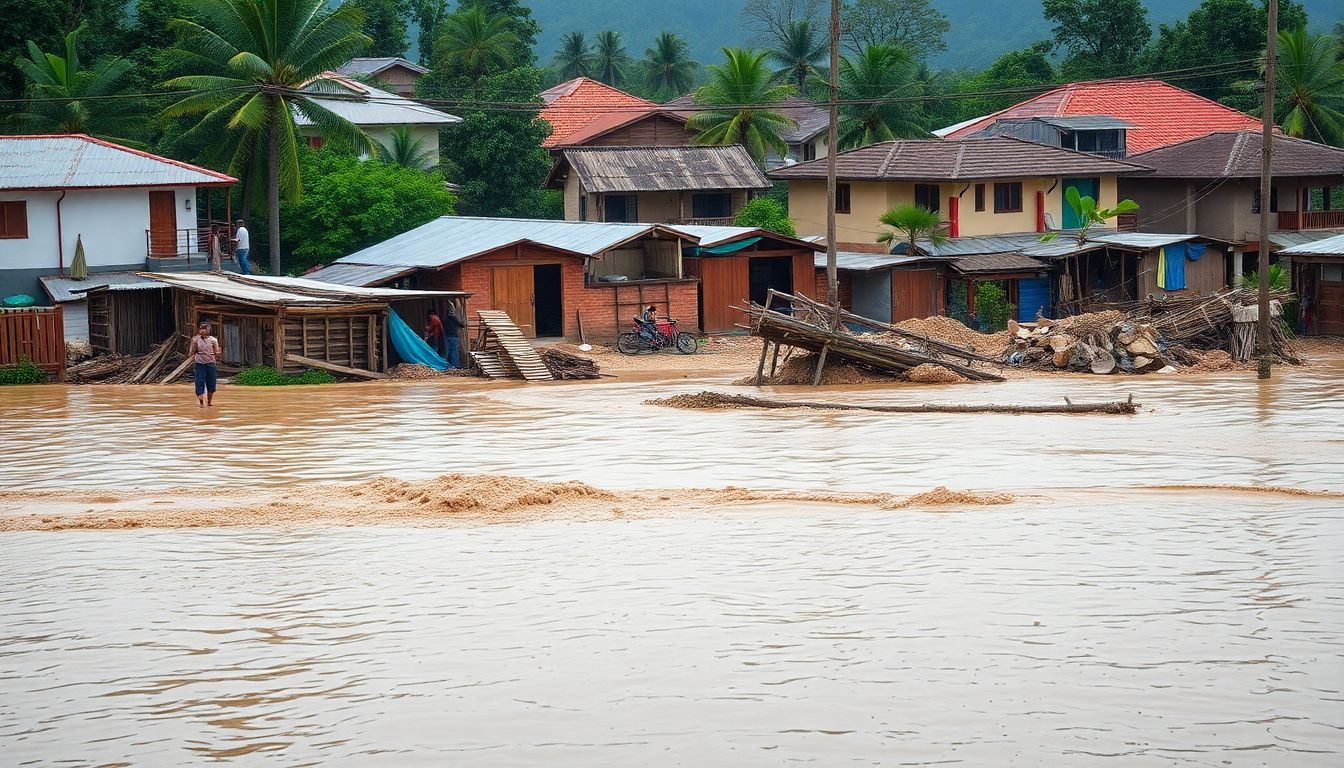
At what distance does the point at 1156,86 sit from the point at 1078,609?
52448mm

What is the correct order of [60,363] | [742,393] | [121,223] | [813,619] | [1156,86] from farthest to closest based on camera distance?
[1156,86]
[121,223]
[60,363]
[742,393]
[813,619]

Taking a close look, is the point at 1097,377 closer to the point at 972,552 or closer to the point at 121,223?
the point at 972,552

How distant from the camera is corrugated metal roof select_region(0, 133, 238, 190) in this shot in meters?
34.1

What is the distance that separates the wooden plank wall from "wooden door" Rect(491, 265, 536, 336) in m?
9.97

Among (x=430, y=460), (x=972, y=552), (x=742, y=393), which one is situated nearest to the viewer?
(x=972, y=552)

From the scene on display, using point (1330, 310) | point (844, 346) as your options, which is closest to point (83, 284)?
point (844, 346)

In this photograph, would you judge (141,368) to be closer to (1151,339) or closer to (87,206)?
(87,206)

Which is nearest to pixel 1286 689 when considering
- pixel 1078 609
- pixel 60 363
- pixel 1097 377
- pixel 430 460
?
pixel 1078 609

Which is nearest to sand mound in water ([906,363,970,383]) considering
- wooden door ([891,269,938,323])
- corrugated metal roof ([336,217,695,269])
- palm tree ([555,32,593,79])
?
corrugated metal roof ([336,217,695,269])

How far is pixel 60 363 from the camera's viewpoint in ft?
97.2

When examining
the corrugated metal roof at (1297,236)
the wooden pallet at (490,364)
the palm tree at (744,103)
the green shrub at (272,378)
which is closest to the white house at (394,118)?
the palm tree at (744,103)

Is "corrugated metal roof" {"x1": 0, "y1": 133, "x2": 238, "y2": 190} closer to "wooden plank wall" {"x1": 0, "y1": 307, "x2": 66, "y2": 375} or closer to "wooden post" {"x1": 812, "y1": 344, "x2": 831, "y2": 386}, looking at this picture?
"wooden plank wall" {"x1": 0, "y1": 307, "x2": 66, "y2": 375}

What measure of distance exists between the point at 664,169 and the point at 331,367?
21565mm

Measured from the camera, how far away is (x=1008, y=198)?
142ft
